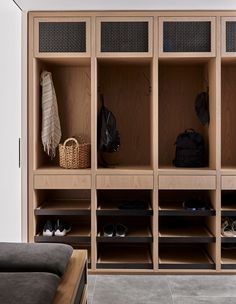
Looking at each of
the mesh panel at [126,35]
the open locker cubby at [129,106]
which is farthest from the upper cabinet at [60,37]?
the open locker cubby at [129,106]

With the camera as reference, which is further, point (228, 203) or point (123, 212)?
point (228, 203)

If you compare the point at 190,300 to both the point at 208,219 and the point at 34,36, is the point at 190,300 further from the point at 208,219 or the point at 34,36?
the point at 34,36

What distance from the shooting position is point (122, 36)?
3.89 m

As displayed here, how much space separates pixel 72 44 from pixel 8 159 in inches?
48.0

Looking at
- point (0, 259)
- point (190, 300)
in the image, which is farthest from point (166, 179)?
point (0, 259)

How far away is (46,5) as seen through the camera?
3770mm

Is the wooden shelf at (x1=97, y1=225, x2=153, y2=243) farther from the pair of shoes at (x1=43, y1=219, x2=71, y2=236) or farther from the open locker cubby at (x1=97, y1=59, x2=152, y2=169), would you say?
the open locker cubby at (x1=97, y1=59, x2=152, y2=169)

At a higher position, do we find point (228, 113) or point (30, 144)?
point (228, 113)

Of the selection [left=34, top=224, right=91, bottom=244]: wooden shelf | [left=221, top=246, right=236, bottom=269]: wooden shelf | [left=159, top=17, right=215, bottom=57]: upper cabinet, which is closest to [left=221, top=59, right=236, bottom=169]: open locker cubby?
[left=159, top=17, right=215, bottom=57]: upper cabinet

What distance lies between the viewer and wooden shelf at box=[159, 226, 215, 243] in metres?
3.90

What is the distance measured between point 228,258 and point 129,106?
181 centimetres

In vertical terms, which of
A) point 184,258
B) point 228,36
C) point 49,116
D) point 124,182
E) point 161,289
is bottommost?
point 161,289

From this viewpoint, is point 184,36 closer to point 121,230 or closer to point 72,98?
point 72,98

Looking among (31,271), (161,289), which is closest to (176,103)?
(161,289)
